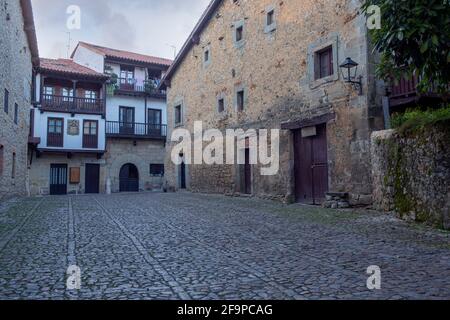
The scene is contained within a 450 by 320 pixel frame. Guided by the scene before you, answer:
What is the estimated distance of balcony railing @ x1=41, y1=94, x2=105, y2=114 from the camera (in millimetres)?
23188

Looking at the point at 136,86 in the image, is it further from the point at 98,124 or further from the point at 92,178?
the point at 92,178

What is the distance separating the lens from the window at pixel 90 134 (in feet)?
78.6

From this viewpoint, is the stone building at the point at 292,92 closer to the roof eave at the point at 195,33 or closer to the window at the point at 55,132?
the roof eave at the point at 195,33

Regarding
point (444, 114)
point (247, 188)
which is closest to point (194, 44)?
point (247, 188)

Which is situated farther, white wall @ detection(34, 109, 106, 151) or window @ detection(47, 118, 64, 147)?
window @ detection(47, 118, 64, 147)

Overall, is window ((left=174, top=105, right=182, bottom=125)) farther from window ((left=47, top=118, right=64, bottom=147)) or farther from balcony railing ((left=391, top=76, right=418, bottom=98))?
balcony railing ((left=391, top=76, right=418, bottom=98))

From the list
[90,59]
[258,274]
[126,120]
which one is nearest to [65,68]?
[90,59]

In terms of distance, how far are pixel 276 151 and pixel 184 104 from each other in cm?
809

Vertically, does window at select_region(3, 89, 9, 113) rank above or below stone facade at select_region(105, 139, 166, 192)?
above

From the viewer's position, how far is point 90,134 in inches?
952

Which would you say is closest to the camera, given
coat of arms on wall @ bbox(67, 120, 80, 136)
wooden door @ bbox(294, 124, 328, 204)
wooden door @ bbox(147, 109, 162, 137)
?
wooden door @ bbox(294, 124, 328, 204)

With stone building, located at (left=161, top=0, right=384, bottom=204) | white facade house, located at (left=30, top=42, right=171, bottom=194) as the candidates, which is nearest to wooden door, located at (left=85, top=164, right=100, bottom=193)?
white facade house, located at (left=30, top=42, right=171, bottom=194)

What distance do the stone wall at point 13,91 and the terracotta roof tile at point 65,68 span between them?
4468mm

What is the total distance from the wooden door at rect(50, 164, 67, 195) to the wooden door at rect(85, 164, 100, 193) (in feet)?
4.23
